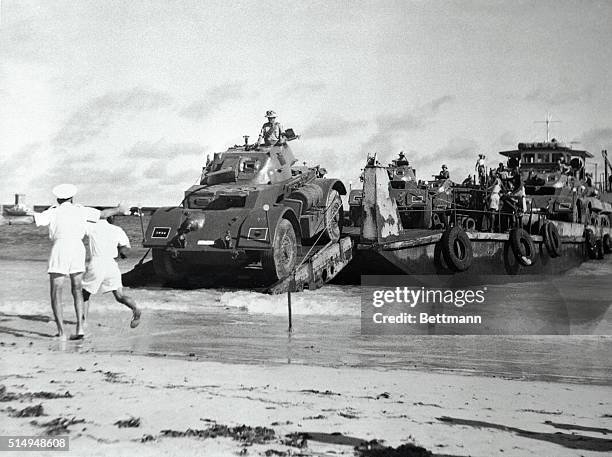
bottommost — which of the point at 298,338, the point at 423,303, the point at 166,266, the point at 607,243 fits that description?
the point at 298,338

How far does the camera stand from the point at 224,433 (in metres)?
3.44

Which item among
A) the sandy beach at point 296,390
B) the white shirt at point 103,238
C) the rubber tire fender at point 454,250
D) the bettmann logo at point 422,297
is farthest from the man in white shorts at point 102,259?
the rubber tire fender at point 454,250

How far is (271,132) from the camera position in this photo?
38.3 feet

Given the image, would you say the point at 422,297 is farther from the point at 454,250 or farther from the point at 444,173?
the point at 444,173

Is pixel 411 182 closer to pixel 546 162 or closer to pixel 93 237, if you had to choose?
pixel 546 162

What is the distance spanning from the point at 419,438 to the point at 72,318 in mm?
4743

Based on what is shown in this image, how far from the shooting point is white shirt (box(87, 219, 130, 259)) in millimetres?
5895

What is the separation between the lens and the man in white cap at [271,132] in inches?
457

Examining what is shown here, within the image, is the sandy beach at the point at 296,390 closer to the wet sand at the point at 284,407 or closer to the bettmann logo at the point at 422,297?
the wet sand at the point at 284,407

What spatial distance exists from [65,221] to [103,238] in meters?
0.37

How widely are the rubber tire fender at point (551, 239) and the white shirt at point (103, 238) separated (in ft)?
34.2

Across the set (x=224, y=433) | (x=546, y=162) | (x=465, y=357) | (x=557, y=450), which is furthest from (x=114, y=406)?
(x=546, y=162)

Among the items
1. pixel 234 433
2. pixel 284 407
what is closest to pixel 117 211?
pixel 284 407

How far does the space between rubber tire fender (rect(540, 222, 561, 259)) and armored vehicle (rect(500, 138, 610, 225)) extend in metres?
0.74
